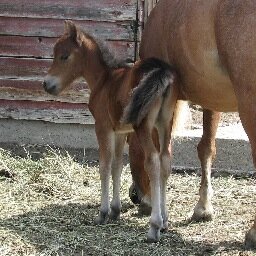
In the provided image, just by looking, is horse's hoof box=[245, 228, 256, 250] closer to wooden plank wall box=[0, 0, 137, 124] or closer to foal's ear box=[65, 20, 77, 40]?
foal's ear box=[65, 20, 77, 40]

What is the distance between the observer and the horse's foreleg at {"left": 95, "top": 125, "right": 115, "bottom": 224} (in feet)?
17.1

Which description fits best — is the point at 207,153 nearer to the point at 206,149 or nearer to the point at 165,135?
the point at 206,149

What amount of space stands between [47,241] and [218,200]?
194 cm

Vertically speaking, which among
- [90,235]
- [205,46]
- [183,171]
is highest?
[205,46]

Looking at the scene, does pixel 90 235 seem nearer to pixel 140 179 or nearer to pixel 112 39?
pixel 140 179

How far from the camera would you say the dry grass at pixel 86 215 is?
4.77 metres

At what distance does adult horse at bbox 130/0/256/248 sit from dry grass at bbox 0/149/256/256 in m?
0.28

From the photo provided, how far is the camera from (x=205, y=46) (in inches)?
183

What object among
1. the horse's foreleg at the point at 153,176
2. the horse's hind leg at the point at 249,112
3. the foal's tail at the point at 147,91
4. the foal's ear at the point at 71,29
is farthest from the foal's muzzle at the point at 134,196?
the horse's hind leg at the point at 249,112

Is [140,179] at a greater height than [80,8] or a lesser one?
lesser

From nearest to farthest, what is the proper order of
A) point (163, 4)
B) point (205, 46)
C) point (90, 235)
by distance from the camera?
point (205, 46) → point (90, 235) → point (163, 4)

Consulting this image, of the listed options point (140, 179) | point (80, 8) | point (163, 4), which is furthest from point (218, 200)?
point (80, 8)

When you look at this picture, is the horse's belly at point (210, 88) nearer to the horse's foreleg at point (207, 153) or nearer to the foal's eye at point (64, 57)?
the horse's foreleg at point (207, 153)

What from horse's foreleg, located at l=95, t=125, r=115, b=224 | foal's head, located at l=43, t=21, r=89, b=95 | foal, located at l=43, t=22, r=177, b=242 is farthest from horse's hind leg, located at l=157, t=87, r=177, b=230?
foal's head, located at l=43, t=21, r=89, b=95
